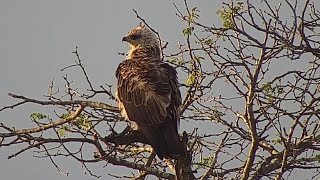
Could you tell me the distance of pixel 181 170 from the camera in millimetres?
4762

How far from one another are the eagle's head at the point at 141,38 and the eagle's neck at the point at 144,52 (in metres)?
0.05

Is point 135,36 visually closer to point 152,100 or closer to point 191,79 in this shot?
point 191,79

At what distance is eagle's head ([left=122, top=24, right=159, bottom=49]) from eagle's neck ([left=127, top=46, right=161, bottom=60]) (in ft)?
0.15

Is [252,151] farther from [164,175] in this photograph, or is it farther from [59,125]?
[59,125]

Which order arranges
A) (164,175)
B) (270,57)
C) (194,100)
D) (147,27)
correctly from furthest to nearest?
(147,27) → (194,100) → (270,57) → (164,175)

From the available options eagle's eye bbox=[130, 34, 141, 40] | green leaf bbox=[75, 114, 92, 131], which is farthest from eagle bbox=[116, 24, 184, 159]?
eagle's eye bbox=[130, 34, 141, 40]

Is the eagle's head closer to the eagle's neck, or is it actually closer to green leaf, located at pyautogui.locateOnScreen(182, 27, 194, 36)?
the eagle's neck

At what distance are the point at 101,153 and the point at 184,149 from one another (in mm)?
676

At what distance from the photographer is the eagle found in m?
4.95

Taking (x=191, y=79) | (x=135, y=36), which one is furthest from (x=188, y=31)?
(x=135, y=36)

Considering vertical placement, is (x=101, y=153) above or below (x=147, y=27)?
below

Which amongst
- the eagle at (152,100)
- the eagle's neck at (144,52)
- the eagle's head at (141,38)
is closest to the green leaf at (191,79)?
the eagle at (152,100)

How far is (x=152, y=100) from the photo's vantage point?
5.34m

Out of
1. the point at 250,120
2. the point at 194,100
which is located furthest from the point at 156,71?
the point at 250,120
